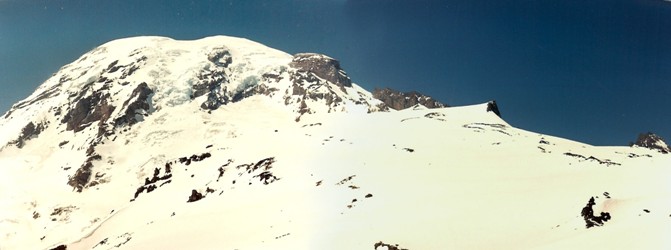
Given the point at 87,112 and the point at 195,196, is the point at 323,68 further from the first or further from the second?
the point at 195,196

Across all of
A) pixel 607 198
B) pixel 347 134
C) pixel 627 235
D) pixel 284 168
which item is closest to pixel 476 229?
pixel 607 198

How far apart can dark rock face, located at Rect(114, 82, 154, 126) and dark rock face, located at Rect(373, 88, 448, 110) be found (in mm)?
60286

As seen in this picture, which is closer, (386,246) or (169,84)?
(386,246)

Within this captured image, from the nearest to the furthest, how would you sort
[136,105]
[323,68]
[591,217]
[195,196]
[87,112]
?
Answer: [591,217], [195,196], [136,105], [87,112], [323,68]

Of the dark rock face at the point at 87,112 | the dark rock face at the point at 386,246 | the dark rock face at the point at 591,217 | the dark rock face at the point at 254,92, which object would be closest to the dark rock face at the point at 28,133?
the dark rock face at the point at 87,112

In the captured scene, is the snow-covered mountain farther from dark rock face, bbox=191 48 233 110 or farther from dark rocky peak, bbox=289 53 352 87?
dark rocky peak, bbox=289 53 352 87

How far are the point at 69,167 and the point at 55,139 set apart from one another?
767 inches

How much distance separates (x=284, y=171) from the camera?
5131 centimetres

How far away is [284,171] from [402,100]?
301 feet

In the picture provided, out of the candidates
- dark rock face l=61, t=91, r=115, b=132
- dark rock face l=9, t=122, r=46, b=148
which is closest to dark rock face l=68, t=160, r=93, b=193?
dark rock face l=61, t=91, r=115, b=132

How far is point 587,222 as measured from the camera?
2344 centimetres

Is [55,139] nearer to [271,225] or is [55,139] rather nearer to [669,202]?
[271,225]


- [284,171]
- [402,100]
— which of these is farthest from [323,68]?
[284,171]

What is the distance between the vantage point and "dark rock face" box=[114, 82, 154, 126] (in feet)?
408
